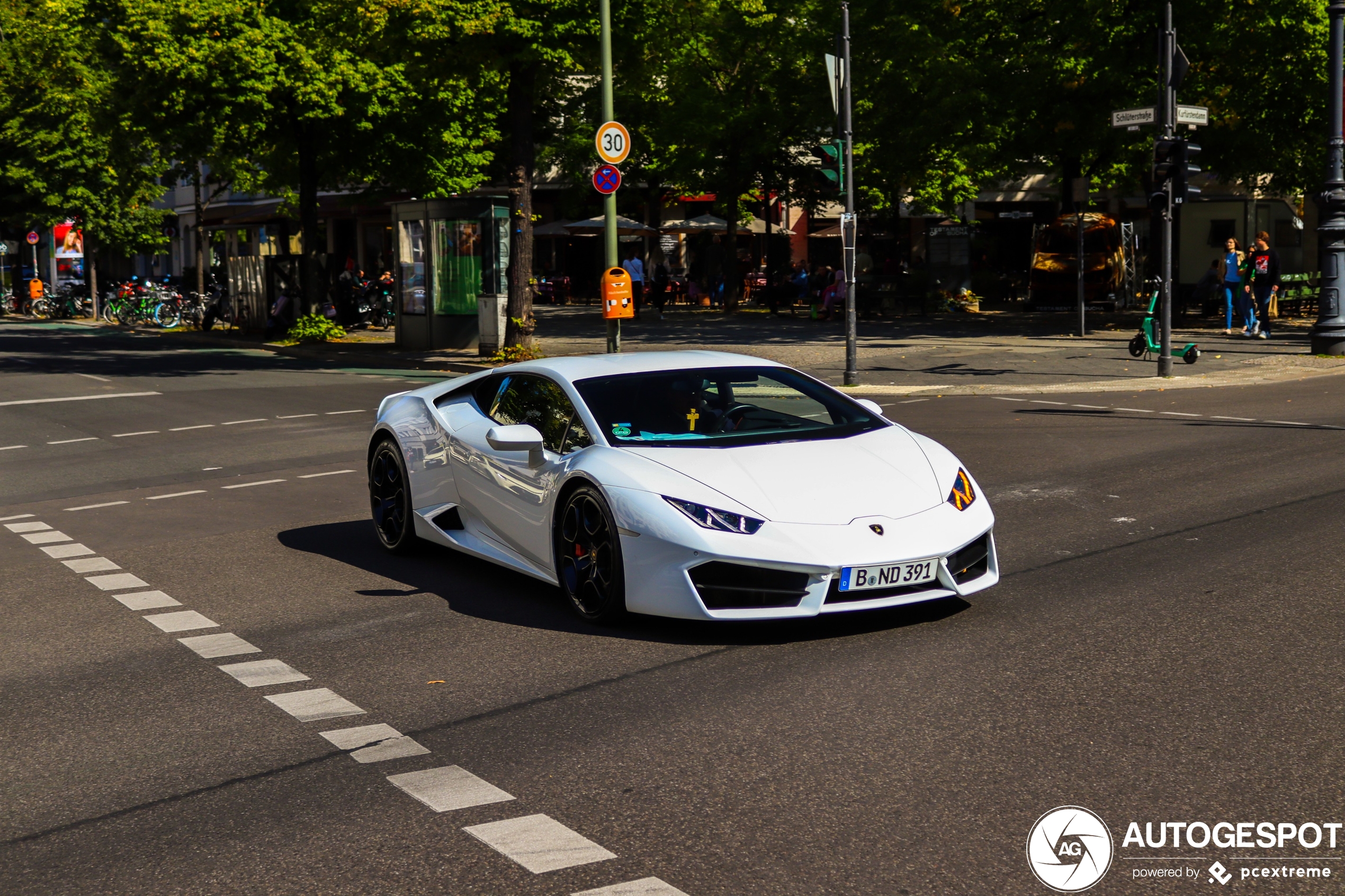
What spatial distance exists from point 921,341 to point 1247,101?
8.22m

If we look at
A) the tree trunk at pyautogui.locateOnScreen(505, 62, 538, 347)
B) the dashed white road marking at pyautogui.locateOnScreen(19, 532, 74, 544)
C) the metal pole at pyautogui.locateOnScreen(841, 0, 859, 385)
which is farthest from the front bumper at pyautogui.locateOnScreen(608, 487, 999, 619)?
the tree trunk at pyautogui.locateOnScreen(505, 62, 538, 347)

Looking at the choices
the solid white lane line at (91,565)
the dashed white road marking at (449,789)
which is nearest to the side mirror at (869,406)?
the dashed white road marking at (449,789)

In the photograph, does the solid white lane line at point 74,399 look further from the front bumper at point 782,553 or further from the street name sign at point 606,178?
the front bumper at point 782,553

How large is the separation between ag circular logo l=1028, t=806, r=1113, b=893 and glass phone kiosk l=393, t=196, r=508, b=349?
2508cm

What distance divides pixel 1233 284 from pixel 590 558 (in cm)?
2584

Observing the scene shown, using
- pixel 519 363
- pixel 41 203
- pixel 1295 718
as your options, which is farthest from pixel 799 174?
pixel 1295 718

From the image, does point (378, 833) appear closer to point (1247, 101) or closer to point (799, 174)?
point (1247, 101)

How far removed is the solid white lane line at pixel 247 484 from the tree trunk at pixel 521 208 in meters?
13.0

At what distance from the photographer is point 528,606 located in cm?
751

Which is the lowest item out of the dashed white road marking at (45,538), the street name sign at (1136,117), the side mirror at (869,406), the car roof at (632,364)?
the dashed white road marking at (45,538)

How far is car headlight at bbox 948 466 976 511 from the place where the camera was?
22.4 feet

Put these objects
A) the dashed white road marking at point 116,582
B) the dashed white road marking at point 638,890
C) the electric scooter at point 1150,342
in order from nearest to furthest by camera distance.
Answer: the dashed white road marking at point 638,890
the dashed white road marking at point 116,582
the electric scooter at point 1150,342
